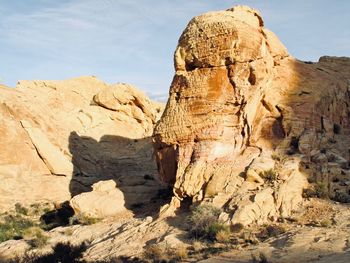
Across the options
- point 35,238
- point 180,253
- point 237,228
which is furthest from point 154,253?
point 35,238

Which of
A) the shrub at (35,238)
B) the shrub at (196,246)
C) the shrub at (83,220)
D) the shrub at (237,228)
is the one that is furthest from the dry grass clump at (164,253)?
the shrub at (83,220)

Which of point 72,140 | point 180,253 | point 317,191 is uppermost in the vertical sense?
point 72,140

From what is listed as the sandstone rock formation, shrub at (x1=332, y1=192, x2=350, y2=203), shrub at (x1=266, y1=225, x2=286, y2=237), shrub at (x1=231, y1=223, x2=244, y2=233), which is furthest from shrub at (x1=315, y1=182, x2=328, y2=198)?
the sandstone rock formation

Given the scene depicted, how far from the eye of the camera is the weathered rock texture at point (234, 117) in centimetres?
1969

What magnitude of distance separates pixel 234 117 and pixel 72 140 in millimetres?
18247

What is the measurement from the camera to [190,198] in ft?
67.8

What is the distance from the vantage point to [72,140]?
36312mm

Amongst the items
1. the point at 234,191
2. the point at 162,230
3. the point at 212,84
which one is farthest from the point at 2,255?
the point at 212,84

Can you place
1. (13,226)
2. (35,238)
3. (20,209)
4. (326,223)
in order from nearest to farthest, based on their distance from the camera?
(326,223)
(35,238)
(13,226)
(20,209)

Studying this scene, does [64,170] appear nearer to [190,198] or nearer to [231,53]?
[190,198]

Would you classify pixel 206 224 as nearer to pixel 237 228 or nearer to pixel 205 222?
pixel 205 222

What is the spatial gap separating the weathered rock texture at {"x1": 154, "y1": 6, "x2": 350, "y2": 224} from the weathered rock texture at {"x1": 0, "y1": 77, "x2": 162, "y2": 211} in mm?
5988

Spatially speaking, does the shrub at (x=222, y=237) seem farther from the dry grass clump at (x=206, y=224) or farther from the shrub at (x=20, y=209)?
the shrub at (x=20, y=209)

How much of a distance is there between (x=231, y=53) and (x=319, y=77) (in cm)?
554
